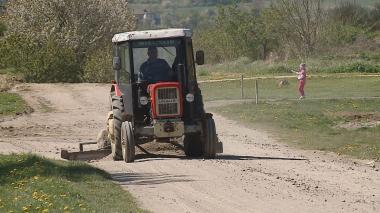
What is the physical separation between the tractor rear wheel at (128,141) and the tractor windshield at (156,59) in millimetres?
1145

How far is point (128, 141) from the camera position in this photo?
20375mm

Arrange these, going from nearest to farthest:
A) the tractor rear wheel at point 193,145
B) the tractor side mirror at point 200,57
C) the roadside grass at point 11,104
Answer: the tractor side mirror at point 200,57, the tractor rear wheel at point 193,145, the roadside grass at point 11,104

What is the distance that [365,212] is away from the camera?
13.5 metres

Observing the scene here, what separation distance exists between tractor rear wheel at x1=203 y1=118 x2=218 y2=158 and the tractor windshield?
1.17 metres

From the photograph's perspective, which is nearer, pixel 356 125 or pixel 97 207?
pixel 97 207

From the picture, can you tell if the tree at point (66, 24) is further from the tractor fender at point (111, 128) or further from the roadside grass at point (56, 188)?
the roadside grass at point (56, 188)

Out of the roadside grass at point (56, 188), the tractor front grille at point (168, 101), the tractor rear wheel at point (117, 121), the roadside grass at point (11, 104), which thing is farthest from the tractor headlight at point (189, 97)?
the roadside grass at point (11, 104)

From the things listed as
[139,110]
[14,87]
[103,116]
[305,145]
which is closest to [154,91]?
[139,110]

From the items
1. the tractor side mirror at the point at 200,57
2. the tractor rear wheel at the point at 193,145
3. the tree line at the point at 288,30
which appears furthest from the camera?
the tree line at the point at 288,30

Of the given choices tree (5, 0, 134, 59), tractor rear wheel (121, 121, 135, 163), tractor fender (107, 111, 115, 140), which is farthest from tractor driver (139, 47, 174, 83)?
tree (5, 0, 134, 59)

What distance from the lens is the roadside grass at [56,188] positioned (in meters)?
13.0

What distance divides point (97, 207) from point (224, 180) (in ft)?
13.4

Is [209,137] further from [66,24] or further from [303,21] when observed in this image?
[303,21]

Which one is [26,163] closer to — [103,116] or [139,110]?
[139,110]
